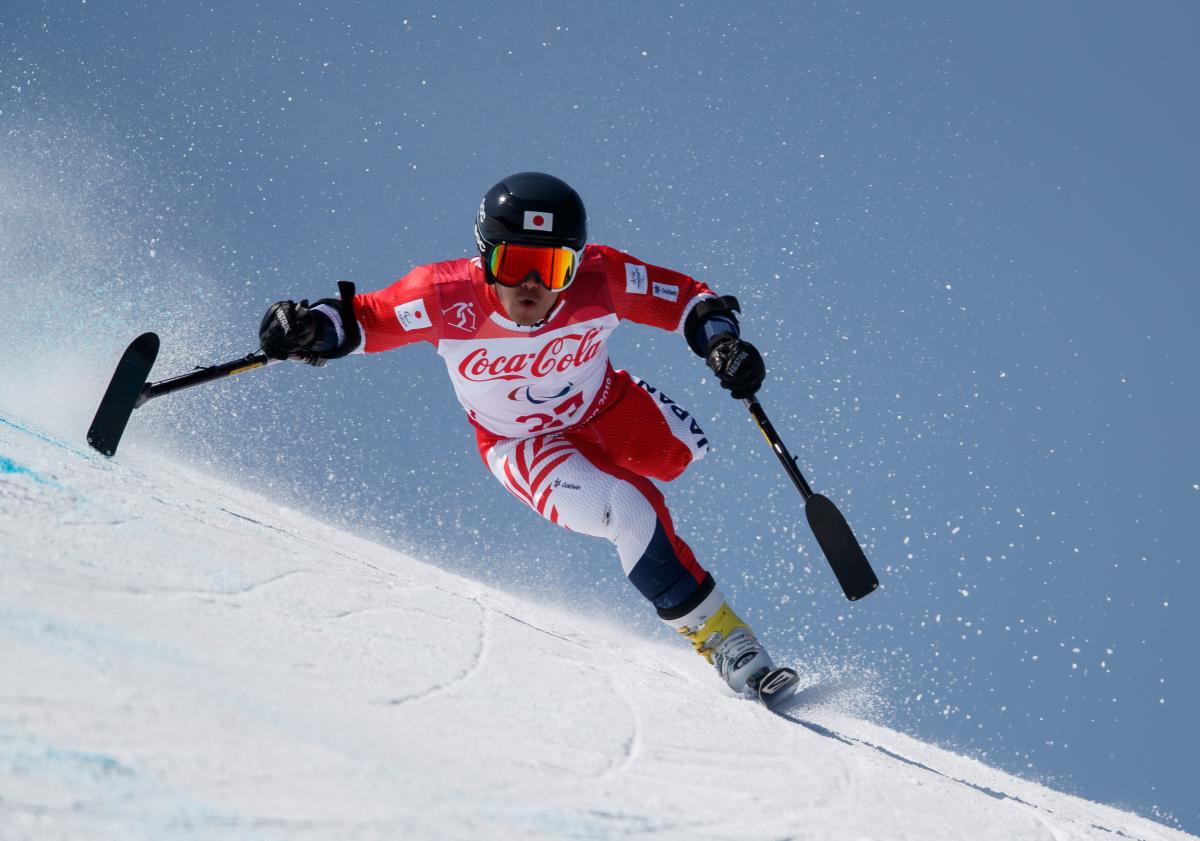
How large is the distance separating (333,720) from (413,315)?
2.58m

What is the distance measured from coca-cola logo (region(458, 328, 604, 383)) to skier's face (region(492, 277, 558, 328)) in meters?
0.16

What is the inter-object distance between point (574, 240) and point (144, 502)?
1977 millimetres

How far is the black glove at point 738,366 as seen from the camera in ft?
14.8

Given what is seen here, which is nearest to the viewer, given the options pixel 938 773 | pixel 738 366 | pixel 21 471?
pixel 21 471

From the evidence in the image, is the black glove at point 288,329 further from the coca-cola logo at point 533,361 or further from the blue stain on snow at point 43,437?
the blue stain on snow at point 43,437

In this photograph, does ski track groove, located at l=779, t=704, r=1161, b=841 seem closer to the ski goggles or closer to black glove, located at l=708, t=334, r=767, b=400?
black glove, located at l=708, t=334, r=767, b=400

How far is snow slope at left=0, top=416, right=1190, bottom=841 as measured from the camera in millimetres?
1677

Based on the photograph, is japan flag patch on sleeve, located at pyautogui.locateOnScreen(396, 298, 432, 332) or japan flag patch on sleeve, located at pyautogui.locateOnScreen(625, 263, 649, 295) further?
japan flag patch on sleeve, located at pyautogui.locateOnScreen(625, 263, 649, 295)

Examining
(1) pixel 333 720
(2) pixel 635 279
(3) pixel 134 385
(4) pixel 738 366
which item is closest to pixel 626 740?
(1) pixel 333 720

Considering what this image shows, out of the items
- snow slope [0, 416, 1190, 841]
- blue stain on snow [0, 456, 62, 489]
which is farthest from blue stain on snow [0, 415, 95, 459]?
blue stain on snow [0, 456, 62, 489]

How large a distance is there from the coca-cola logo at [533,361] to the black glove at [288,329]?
27.4 inches

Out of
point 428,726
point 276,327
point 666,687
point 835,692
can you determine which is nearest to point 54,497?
point 276,327

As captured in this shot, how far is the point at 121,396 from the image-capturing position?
4652 millimetres

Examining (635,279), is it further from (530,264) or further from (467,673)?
(467,673)
